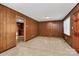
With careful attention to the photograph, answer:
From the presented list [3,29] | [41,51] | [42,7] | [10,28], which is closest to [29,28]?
[10,28]

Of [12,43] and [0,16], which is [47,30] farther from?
[0,16]

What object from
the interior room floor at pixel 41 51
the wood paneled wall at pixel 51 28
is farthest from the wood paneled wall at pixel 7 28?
the wood paneled wall at pixel 51 28

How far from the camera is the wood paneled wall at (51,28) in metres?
12.2

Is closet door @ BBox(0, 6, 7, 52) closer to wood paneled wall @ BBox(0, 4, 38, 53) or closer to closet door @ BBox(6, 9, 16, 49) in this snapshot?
wood paneled wall @ BBox(0, 4, 38, 53)

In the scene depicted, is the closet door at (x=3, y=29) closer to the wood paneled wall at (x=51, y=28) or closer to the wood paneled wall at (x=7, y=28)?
the wood paneled wall at (x=7, y=28)

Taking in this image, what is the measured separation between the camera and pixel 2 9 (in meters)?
4.36

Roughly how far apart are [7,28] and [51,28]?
862 cm

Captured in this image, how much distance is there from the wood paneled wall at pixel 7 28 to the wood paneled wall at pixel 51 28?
7.82 meters

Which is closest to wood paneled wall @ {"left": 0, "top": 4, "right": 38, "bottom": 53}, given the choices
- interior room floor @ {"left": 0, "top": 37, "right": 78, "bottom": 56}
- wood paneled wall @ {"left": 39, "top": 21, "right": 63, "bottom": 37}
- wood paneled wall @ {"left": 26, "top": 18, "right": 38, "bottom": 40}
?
interior room floor @ {"left": 0, "top": 37, "right": 78, "bottom": 56}

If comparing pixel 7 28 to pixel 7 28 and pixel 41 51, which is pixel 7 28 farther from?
pixel 41 51

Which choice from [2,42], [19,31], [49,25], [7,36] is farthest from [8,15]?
[19,31]

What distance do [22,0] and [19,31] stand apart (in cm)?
1142

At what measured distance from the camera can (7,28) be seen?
15.7 ft

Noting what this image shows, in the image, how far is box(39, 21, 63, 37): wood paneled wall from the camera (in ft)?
39.9
